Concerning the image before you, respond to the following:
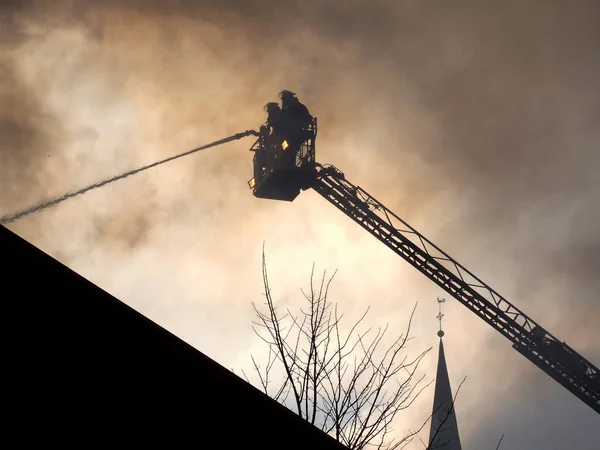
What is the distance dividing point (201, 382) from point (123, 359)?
2.18 feet

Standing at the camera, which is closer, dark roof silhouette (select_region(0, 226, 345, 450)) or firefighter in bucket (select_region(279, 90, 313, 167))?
dark roof silhouette (select_region(0, 226, 345, 450))

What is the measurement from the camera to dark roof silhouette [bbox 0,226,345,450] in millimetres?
4344

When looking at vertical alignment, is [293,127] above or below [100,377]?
above

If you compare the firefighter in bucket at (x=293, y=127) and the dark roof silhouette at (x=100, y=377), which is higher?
the firefighter in bucket at (x=293, y=127)

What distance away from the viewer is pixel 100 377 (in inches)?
184

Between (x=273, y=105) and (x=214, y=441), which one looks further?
(x=273, y=105)

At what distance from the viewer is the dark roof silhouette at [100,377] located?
14.3ft

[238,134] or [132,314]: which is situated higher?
[238,134]

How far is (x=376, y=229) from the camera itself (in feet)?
97.9

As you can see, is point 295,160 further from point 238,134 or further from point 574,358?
point 574,358

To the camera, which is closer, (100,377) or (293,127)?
(100,377)

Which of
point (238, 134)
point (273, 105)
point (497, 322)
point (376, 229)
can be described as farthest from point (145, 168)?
point (497, 322)

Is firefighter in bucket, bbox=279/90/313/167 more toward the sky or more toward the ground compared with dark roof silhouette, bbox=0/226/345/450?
more toward the sky

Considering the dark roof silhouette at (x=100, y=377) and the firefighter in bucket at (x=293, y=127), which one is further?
the firefighter in bucket at (x=293, y=127)
